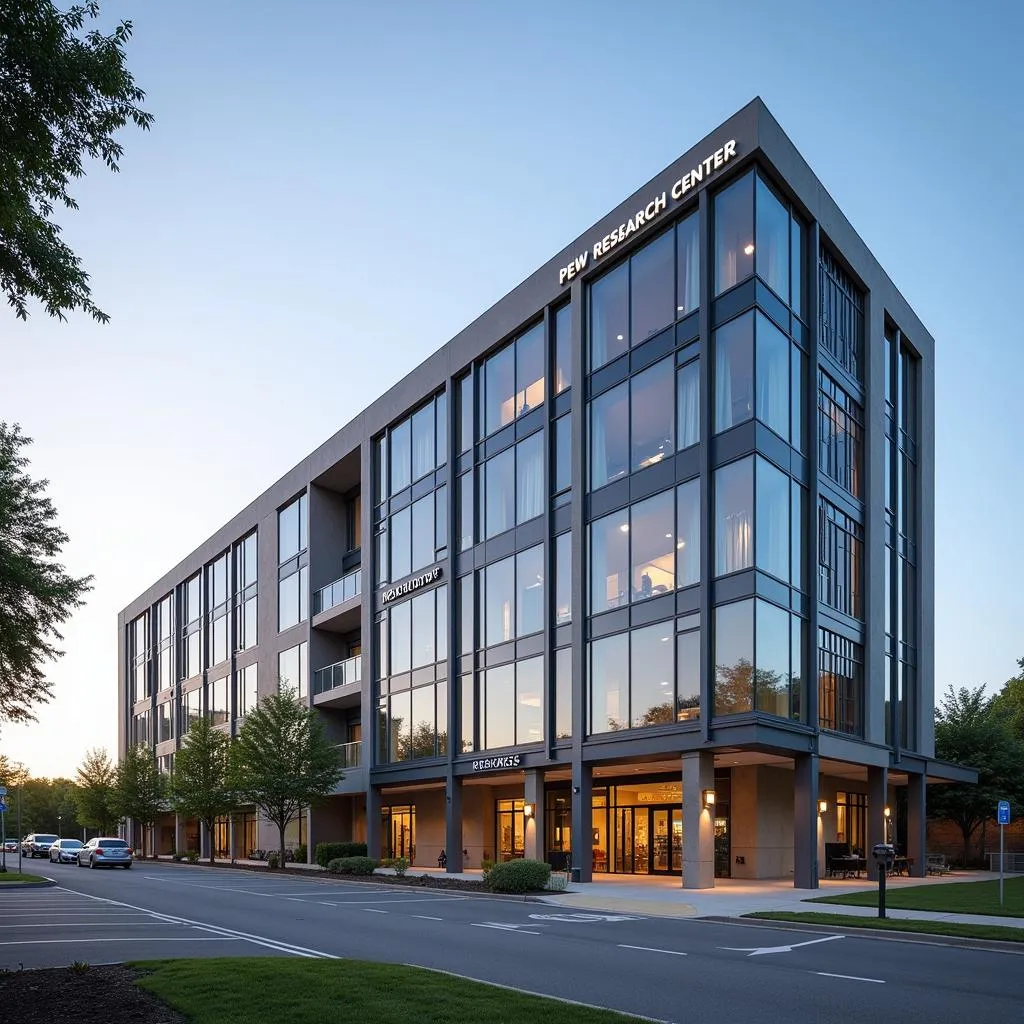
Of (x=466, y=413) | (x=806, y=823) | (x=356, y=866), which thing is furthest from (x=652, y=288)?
(x=356, y=866)

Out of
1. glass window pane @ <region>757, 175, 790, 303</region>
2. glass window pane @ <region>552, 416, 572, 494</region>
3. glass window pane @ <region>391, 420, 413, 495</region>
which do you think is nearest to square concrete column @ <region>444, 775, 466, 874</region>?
glass window pane @ <region>552, 416, 572, 494</region>

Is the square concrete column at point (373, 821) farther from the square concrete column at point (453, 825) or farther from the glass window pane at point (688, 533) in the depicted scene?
the glass window pane at point (688, 533)

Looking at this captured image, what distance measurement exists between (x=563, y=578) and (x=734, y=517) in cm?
784

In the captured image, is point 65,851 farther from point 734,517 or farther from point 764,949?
point 764,949

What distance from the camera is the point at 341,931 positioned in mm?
19000

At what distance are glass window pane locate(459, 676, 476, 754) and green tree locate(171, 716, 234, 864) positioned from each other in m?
18.9

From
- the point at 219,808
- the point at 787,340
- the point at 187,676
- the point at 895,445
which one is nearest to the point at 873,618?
the point at 895,445

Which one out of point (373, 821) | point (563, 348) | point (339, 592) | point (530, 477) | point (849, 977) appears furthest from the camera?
point (339, 592)

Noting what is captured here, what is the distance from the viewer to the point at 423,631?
1747 inches

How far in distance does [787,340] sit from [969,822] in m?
26.6

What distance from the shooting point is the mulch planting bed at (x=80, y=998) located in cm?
1002

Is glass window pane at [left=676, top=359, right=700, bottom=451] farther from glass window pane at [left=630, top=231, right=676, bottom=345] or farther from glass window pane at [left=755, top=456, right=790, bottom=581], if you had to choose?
glass window pane at [left=755, top=456, right=790, bottom=581]

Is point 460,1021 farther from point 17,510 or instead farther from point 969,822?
point 969,822

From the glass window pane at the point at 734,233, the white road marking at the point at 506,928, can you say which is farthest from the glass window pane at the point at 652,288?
the white road marking at the point at 506,928
